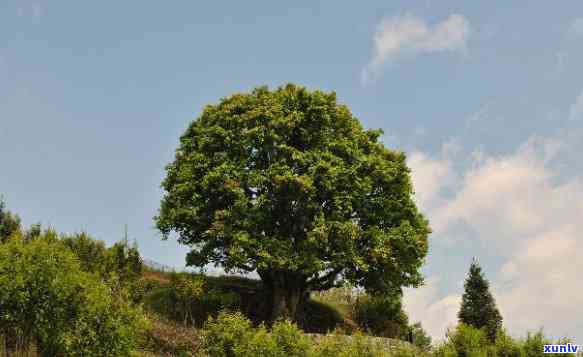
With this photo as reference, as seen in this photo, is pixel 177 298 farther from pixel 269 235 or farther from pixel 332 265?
pixel 332 265

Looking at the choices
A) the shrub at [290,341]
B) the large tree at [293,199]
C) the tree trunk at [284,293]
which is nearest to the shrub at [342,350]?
the shrub at [290,341]

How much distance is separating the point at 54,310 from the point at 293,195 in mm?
18496

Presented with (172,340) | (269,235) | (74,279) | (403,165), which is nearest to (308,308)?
(269,235)

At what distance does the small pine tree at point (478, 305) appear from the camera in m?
37.8

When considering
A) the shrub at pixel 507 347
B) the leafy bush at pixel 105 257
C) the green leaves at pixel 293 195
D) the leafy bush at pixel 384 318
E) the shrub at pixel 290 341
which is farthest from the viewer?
the leafy bush at pixel 384 318

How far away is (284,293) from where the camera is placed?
37656 mm

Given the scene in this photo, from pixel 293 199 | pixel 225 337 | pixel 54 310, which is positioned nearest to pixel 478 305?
pixel 293 199

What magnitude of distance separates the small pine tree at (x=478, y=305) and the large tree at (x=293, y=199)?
3365mm

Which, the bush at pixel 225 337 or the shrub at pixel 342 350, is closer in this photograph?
the shrub at pixel 342 350

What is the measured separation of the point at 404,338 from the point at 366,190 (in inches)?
470

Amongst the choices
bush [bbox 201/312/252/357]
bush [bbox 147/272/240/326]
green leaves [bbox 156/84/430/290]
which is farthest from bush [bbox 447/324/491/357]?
bush [bbox 147/272/240/326]

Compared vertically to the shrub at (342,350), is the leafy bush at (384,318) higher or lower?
higher

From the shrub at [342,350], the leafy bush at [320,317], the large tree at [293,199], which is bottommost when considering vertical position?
the shrub at [342,350]

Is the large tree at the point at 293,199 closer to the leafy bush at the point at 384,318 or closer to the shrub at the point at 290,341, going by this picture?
the leafy bush at the point at 384,318
